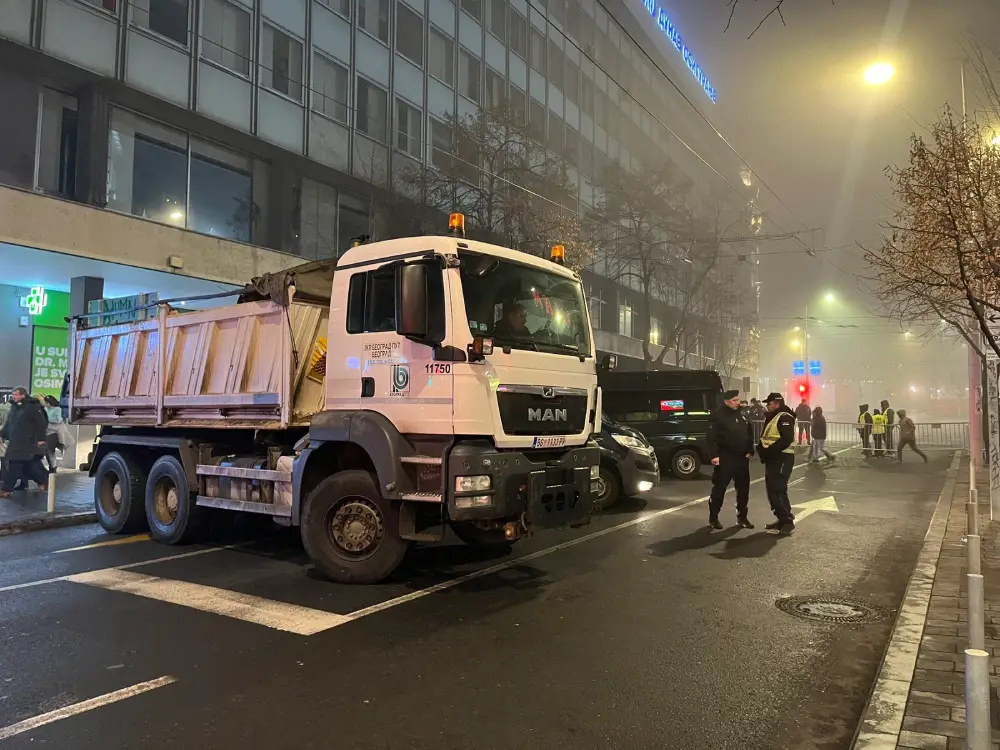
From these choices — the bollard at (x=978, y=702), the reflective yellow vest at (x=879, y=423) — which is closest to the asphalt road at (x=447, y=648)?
the bollard at (x=978, y=702)

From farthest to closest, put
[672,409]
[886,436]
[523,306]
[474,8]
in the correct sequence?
[474,8] → [886,436] → [672,409] → [523,306]

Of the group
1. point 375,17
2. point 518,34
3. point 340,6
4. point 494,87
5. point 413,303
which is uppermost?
point 518,34

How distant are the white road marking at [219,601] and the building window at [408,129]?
58.4 feet

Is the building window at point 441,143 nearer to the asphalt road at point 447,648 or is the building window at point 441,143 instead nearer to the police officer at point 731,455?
the police officer at point 731,455

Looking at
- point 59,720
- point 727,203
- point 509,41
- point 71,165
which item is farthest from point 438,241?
point 727,203

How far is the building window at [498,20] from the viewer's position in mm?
27922

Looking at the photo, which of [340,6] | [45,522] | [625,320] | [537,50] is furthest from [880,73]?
[625,320]

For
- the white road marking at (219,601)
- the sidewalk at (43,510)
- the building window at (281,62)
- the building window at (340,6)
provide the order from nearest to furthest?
the white road marking at (219,601)
the sidewalk at (43,510)
the building window at (281,62)
the building window at (340,6)

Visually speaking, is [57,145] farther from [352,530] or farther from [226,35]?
[352,530]

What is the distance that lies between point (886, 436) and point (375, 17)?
21.6 metres

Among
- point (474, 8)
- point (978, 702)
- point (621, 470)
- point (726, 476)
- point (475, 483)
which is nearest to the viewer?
point (978, 702)

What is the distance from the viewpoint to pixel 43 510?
10391mm

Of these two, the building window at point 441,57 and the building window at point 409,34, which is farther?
the building window at point 441,57

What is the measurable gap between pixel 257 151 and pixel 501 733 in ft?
56.2
